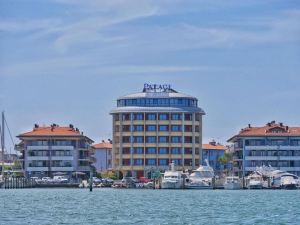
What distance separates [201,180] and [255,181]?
33.7 ft

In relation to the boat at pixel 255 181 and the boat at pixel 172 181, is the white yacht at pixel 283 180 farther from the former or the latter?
the boat at pixel 172 181

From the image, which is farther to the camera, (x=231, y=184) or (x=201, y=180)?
(x=201, y=180)

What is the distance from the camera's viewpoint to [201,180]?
190 meters

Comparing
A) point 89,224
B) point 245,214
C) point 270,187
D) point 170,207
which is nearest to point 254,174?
point 270,187

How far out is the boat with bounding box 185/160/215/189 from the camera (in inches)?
7441

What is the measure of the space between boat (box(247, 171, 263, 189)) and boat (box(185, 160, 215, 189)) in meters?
7.14

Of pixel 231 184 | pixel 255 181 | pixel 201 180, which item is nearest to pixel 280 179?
pixel 255 181

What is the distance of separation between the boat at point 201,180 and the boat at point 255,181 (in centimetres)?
714

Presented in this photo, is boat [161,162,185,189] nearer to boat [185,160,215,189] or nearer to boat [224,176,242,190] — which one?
boat [185,160,215,189]

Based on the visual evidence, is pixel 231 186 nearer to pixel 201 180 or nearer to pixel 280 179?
pixel 201 180

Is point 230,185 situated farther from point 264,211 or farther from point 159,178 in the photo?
point 264,211

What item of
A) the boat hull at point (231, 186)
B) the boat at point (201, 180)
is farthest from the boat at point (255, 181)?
the boat at point (201, 180)

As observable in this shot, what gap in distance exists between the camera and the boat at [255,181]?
625ft

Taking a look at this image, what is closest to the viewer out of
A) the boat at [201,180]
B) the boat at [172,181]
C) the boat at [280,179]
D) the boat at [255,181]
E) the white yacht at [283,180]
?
the boat at [172,181]
